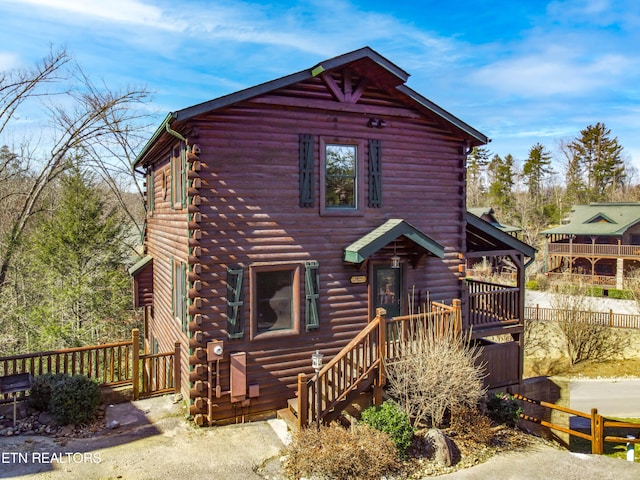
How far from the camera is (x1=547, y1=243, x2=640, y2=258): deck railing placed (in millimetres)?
37000

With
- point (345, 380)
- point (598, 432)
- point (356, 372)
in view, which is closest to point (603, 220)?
point (598, 432)

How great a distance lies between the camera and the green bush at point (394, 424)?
27.2ft

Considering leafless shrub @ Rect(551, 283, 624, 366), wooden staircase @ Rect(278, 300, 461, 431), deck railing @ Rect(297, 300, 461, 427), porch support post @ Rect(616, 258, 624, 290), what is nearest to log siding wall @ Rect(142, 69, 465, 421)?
wooden staircase @ Rect(278, 300, 461, 431)

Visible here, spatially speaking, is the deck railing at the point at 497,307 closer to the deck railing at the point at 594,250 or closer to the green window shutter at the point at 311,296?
the green window shutter at the point at 311,296

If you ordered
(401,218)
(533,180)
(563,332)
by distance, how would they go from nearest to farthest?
(401,218) → (563,332) → (533,180)

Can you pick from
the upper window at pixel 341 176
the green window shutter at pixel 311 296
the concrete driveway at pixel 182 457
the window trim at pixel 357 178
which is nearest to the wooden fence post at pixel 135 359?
the concrete driveway at pixel 182 457

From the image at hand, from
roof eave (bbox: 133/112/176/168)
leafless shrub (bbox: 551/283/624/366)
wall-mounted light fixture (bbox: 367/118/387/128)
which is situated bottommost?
leafless shrub (bbox: 551/283/624/366)

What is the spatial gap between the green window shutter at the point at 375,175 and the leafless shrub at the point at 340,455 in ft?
16.9

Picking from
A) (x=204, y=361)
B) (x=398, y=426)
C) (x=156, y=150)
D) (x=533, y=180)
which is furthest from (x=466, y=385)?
(x=533, y=180)

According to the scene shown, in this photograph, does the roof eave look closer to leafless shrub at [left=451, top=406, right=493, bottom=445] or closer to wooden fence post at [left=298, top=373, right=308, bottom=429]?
wooden fence post at [left=298, top=373, right=308, bottom=429]

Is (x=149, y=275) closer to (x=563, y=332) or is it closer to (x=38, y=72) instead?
(x=38, y=72)

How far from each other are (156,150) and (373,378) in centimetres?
910

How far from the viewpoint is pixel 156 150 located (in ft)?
43.5

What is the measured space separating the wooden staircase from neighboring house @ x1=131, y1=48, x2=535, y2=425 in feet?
1.15
